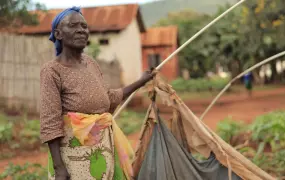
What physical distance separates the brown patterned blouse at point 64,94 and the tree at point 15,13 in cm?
586

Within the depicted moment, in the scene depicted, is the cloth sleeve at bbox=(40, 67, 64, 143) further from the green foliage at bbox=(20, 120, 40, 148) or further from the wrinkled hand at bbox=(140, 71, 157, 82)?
the green foliage at bbox=(20, 120, 40, 148)

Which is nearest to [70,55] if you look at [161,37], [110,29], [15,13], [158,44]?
[15,13]

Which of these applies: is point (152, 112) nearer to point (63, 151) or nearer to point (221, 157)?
point (221, 157)

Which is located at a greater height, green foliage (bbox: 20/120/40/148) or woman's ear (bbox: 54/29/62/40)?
woman's ear (bbox: 54/29/62/40)

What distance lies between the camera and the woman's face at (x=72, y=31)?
86.4 inches

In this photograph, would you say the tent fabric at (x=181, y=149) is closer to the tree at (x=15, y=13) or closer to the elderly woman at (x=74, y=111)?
the elderly woman at (x=74, y=111)

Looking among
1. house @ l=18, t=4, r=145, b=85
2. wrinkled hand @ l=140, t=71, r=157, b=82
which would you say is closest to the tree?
wrinkled hand @ l=140, t=71, r=157, b=82

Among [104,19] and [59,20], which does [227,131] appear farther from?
[104,19]

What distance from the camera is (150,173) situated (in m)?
2.80

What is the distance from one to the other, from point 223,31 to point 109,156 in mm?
27091

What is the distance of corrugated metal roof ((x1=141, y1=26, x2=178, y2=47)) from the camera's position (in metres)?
24.8

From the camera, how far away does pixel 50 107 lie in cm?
210

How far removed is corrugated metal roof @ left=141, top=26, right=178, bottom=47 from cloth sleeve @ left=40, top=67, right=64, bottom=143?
74.8 ft

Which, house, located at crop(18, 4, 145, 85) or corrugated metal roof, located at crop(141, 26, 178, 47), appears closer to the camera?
house, located at crop(18, 4, 145, 85)
